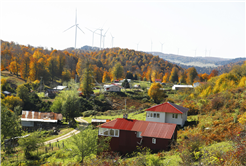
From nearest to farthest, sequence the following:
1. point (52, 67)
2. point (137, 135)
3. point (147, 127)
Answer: point (137, 135) → point (147, 127) → point (52, 67)

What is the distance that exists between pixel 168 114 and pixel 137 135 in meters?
10.9

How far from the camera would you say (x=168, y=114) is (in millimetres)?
34531

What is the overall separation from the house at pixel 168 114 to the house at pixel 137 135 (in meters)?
8.32

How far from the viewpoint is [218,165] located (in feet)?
38.2

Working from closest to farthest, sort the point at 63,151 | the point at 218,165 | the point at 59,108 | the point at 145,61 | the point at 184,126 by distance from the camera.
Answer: the point at 218,165
the point at 63,151
the point at 184,126
the point at 59,108
the point at 145,61

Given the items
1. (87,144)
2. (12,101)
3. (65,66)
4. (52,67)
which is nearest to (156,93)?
(12,101)

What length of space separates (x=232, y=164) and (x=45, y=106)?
60722 mm

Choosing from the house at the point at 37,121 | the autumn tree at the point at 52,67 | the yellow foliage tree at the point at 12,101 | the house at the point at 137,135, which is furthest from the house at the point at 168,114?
the autumn tree at the point at 52,67

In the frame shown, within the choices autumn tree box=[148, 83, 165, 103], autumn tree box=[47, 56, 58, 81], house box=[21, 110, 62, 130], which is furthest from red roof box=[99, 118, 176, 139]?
autumn tree box=[47, 56, 58, 81]

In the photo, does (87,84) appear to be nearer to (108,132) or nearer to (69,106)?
(69,106)

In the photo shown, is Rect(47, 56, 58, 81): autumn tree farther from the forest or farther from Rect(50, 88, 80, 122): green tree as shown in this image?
Rect(50, 88, 80, 122): green tree

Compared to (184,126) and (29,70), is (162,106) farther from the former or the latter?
(29,70)

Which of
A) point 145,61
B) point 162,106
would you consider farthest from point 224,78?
point 145,61

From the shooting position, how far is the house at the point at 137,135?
24125 mm
